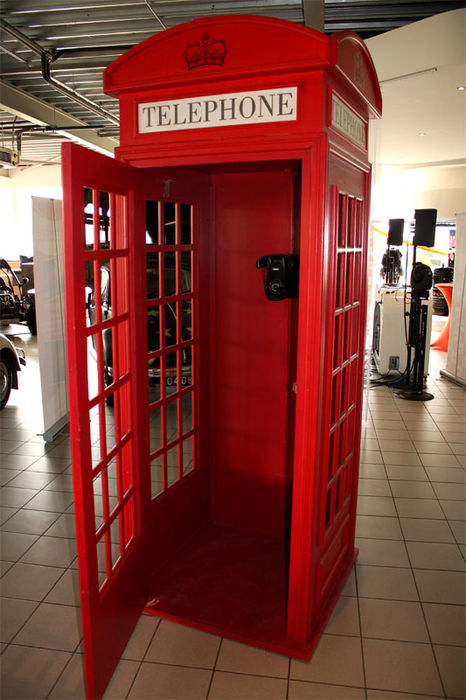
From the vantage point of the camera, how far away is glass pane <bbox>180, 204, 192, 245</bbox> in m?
3.10

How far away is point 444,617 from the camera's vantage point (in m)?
2.87

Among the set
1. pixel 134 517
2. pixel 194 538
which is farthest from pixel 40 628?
pixel 194 538

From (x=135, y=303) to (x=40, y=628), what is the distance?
1.70 meters

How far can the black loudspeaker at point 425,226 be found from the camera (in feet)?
24.2

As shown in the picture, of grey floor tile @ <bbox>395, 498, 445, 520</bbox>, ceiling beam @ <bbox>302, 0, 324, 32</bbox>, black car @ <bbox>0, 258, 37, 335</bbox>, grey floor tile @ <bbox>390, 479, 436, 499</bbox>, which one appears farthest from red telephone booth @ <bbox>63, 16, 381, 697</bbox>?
black car @ <bbox>0, 258, 37, 335</bbox>

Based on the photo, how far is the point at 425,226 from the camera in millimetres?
7414

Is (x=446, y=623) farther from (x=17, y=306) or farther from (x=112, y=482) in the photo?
(x=17, y=306)

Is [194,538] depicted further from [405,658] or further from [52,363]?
[52,363]

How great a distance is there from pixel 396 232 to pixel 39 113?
5.76 metres

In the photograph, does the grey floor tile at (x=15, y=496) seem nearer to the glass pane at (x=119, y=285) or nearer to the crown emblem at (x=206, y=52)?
the glass pane at (x=119, y=285)

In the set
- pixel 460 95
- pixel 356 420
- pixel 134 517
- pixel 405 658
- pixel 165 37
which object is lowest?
pixel 405 658

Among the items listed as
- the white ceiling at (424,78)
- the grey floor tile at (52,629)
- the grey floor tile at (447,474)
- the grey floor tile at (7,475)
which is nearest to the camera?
the grey floor tile at (52,629)

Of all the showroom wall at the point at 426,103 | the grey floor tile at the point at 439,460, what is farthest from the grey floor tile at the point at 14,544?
the showroom wall at the point at 426,103

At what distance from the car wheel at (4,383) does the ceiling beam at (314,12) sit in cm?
469
